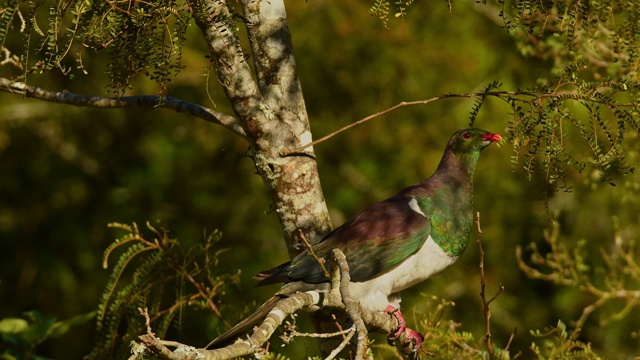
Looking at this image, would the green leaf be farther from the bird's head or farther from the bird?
the bird's head

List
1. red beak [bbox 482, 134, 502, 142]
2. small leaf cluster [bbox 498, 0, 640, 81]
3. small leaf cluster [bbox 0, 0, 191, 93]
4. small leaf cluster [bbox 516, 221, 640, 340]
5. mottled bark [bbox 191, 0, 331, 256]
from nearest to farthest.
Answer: small leaf cluster [bbox 0, 0, 191, 93], small leaf cluster [bbox 498, 0, 640, 81], mottled bark [bbox 191, 0, 331, 256], red beak [bbox 482, 134, 502, 142], small leaf cluster [bbox 516, 221, 640, 340]

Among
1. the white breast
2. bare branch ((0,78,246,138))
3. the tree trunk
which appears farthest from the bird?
bare branch ((0,78,246,138))

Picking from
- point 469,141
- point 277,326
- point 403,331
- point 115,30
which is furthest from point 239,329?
point 469,141

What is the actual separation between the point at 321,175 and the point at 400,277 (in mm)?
4443

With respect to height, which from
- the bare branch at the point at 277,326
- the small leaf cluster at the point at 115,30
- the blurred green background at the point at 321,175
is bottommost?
the blurred green background at the point at 321,175

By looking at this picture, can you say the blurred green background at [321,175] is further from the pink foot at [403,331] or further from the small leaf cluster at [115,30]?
the small leaf cluster at [115,30]

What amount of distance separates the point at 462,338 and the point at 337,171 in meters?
5.06

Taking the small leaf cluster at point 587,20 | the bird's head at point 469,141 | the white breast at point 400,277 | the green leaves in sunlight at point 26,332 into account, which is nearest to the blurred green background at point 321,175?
the bird's head at point 469,141

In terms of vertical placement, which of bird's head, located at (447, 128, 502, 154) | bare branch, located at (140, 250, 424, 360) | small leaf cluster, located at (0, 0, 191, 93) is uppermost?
small leaf cluster, located at (0, 0, 191, 93)

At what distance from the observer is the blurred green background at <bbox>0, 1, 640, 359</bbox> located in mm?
8039

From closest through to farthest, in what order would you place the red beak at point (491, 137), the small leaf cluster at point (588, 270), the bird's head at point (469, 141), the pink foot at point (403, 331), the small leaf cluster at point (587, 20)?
the small leaf cluster at point (587, 20) < the pink foot at point (403, 331) < the red beak at point (491, 137) < the bird's head at point (469, 141) < the small leaf cluster at point (588, 270)

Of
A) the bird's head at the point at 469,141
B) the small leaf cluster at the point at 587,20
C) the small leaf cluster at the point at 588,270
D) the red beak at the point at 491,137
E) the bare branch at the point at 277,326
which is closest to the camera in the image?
the bare branch at the point at 277,326

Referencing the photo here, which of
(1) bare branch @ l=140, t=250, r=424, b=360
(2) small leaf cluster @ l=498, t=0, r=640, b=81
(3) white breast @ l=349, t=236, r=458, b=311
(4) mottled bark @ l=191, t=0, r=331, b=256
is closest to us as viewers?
(1) bare branch @ l=140, t=250, r=424, b=360

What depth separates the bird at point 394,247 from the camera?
351 cm
